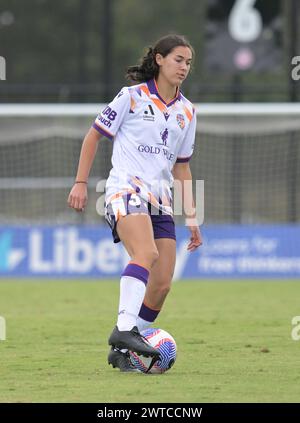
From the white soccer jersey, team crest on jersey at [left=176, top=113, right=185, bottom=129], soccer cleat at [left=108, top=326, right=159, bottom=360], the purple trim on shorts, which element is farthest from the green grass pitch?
team crest on jersey at [left=176, top=113, right=185, bottom=129]

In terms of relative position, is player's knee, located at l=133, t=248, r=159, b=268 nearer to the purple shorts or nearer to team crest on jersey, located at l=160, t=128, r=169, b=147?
the purple shorts

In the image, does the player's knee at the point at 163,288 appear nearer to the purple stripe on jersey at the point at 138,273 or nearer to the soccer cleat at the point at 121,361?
the purple stripe on jersey at the point at 138,273

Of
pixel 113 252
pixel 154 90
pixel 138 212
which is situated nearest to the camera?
pixel 138 212

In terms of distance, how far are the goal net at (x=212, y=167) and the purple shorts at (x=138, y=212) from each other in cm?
1157

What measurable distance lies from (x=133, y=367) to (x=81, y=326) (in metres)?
3.57

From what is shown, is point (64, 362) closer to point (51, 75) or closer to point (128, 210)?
A: point (128, 210)

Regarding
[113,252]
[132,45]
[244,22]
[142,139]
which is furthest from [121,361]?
[132,45]

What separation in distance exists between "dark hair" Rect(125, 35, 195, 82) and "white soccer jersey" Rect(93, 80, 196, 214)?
0.07 m

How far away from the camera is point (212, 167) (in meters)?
20.4

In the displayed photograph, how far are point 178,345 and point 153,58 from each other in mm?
2554

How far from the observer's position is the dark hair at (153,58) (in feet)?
25.9

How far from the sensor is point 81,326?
11.2 m

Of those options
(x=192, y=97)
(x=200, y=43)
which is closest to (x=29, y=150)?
(x=192, y=97)

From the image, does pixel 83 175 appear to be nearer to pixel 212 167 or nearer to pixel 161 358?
pixel 161 358
